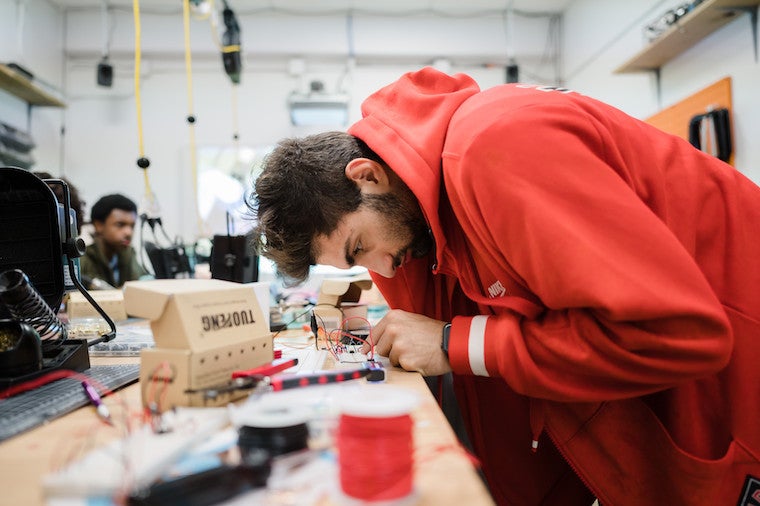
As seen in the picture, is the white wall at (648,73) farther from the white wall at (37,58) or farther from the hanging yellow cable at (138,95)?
the white wall at (37,58)

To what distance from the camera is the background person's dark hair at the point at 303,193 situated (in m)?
1.10

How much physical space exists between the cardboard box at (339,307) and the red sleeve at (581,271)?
536 mm

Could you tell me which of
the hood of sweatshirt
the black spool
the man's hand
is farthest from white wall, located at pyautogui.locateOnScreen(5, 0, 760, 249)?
the black spool

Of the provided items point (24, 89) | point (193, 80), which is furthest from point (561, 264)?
point (193, 80)

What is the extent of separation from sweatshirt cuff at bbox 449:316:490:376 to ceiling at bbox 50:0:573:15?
166 inches

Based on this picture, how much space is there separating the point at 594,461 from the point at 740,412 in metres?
0.25

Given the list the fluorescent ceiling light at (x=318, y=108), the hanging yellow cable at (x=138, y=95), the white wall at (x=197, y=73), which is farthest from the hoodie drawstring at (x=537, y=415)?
the white wall at (x=197, y=73)

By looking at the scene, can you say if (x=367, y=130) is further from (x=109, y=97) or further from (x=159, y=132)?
(x=109, y=97)

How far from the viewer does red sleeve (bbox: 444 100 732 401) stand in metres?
0.66

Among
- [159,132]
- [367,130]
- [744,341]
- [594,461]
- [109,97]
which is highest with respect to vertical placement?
[109,97]

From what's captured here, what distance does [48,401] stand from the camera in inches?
27.7

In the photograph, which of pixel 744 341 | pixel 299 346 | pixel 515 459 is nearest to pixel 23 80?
pixel 299 346

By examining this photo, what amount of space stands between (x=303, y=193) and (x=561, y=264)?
642 mm

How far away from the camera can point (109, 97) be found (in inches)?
175
